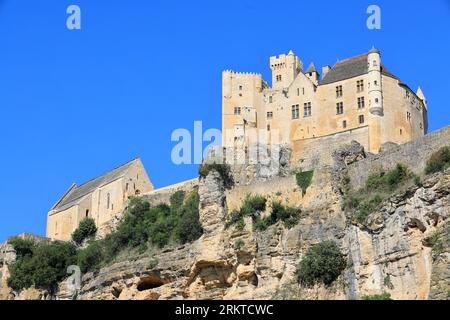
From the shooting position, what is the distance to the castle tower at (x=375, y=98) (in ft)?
189

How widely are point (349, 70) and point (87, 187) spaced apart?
68.4 feet

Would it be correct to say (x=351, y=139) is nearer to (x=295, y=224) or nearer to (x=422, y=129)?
(x=422, y=129)

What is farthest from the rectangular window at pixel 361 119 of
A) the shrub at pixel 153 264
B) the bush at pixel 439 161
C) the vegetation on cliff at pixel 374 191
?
the bush at pixel 439 161

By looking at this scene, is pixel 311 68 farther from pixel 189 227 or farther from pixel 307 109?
pixel 189 227

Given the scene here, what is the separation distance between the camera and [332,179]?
150 feet

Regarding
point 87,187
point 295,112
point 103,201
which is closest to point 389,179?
point 295,112

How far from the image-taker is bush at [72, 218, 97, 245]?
2431 inches

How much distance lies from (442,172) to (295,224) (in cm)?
903

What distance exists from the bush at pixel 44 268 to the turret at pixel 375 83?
69.0 ft

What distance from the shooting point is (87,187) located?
6819cm

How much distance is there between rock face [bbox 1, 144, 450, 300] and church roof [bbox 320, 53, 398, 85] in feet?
27.9

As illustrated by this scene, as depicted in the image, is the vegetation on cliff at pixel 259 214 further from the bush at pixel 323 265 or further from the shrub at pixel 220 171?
the shrub at pixel 220 171
